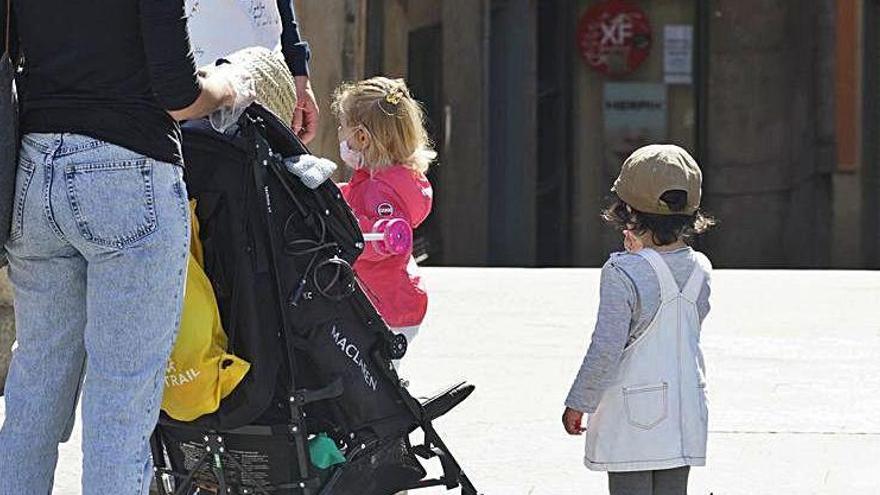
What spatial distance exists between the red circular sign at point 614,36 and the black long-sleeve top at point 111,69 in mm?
17143

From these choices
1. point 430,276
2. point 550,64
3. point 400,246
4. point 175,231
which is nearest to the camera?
point 175,231

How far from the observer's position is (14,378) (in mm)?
3666

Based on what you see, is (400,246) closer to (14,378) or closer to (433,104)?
(14,378)

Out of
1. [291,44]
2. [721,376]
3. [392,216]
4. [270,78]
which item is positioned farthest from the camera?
[721,376]

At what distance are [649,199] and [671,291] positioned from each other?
0.24 metres

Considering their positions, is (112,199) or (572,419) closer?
(112,199)

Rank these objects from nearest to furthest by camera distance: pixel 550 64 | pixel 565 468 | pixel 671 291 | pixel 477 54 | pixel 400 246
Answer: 1. pixel 671 291
2. pixel 400 246
3. pixel 565 468
4. pixel 477 54
5. pixel 550 64

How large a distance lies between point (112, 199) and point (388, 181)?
1.39 m

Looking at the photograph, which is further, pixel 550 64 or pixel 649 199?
pixel 550 64

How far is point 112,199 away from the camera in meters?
3.41

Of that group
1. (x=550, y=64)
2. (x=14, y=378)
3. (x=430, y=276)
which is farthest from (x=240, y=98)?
(x=550, y=64)

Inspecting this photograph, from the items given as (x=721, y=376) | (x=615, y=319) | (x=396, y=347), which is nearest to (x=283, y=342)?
(x=396, y=347)

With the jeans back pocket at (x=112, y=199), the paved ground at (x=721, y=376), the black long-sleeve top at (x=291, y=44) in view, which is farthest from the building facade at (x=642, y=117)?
the jeans back pocket at (x=112, y=199)

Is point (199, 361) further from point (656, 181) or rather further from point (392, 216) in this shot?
point (656, 181)
